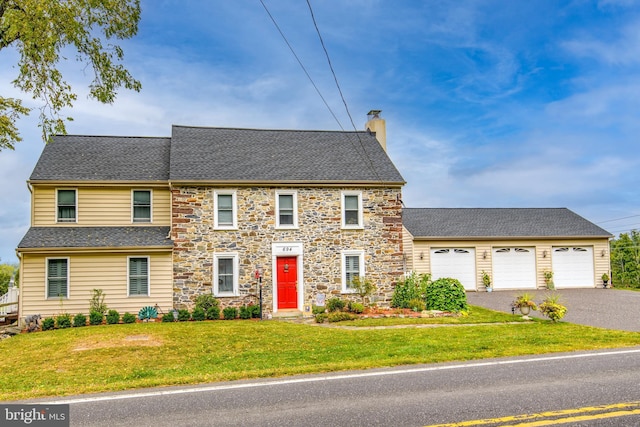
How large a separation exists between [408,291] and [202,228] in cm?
845

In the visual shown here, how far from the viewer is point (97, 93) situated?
15.7 metres

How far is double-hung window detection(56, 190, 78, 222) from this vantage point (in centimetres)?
1928

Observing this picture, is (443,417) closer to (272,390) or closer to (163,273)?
(272,390)

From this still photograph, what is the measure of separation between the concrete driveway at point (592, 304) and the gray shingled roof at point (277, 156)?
7.12m

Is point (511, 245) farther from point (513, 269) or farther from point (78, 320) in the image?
point (78, 320)

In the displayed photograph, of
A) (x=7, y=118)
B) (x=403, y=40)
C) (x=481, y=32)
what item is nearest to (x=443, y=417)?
(x=403, y=40)

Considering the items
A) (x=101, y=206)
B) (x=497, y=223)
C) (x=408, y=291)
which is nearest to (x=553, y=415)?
(x=408, y=291)

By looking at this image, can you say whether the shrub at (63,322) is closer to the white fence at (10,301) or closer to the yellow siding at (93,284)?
the yellow siding at (93,284)

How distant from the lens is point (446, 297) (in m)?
18.8

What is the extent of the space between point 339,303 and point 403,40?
9.90 metres

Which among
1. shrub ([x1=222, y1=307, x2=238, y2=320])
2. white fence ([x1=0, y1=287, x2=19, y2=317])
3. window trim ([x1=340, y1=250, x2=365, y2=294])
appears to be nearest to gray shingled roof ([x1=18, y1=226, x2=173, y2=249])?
shrub ([x1=222, y1=307, x2=238, y2=320])

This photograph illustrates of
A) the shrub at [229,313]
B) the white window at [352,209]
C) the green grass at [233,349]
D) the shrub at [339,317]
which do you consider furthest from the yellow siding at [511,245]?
the shrub at [229,313]

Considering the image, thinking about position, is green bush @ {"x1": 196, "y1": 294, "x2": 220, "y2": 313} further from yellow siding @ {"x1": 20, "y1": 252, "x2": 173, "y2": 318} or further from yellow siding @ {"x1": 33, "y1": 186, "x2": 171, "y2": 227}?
yellow siding @ {"x1": 33, "y1": 186, "x2": 171, "y2": 227}

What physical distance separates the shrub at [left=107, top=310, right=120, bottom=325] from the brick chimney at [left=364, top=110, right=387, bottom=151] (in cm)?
1365
